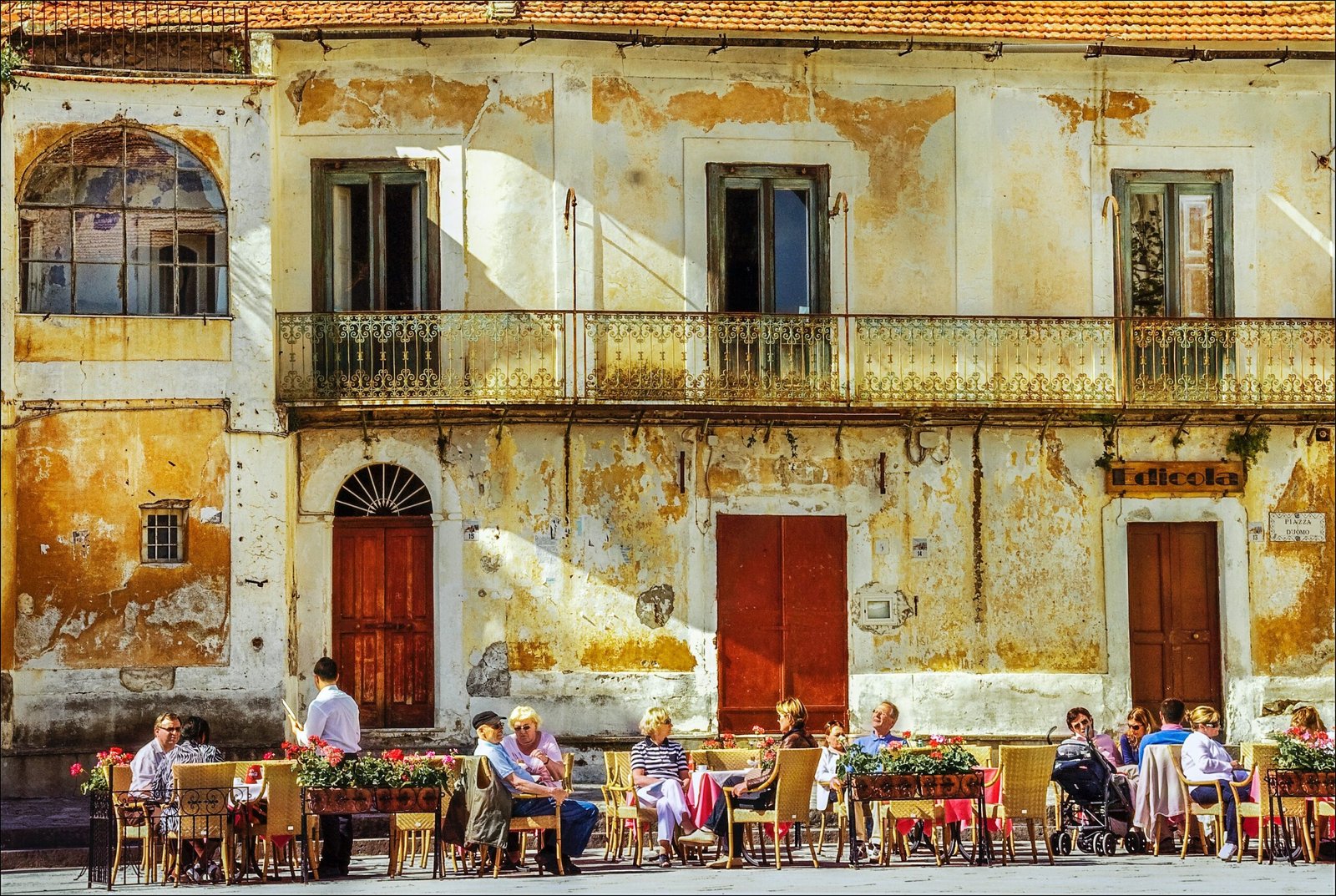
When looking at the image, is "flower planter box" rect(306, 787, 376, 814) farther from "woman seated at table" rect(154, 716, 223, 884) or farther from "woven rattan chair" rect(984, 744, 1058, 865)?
"woven rattan chair" rect(984, 744, 1058, 865)

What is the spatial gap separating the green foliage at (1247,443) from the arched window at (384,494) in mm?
8467

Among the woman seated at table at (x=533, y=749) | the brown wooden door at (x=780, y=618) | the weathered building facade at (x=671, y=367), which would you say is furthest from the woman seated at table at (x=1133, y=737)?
the brown wooden door at (x=780, y=618)

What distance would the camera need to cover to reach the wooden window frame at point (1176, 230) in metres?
22.9

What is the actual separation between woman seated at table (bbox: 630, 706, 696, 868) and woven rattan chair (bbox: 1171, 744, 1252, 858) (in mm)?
3691

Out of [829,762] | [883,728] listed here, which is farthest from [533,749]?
[883,728]

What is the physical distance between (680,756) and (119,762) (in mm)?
4113

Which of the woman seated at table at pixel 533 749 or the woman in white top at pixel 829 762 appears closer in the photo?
the woman seated at table at pixel 533 749

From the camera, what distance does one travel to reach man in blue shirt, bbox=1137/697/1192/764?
54.7 feet

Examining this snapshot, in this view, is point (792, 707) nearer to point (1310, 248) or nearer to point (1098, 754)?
point (1098, 754)

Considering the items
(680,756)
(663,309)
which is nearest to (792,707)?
(680,756)

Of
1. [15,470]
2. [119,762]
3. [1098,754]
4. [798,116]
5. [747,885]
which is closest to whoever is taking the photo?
[747,885]

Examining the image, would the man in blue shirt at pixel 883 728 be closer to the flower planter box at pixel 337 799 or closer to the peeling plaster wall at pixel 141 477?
the flower planter box at pixel 337 799

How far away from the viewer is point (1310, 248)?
907 inches

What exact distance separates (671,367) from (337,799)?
809 centimetres
